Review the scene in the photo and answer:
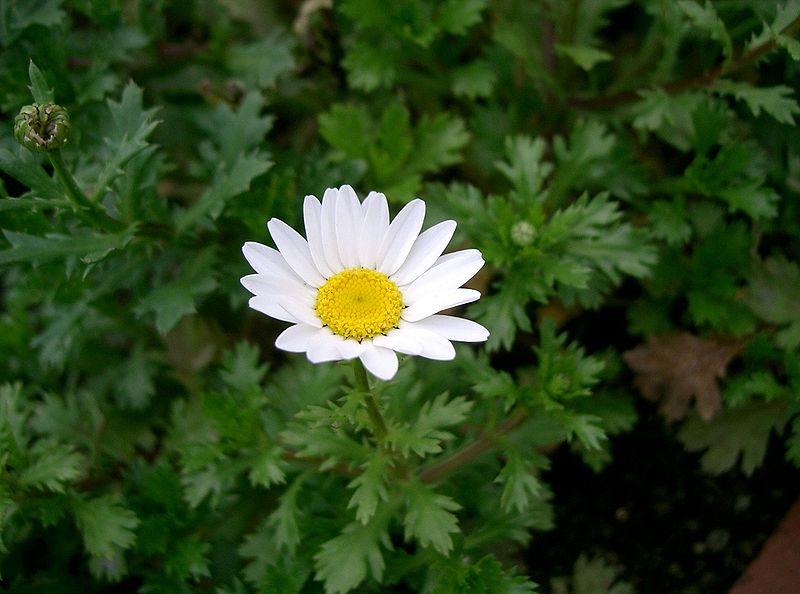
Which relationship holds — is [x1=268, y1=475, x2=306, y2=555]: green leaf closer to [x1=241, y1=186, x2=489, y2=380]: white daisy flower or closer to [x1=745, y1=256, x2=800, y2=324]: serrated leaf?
[x1=241, y1=186, x2=489, y2=380]: white daisy flower

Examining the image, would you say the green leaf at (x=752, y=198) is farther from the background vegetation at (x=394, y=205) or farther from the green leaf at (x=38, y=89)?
the green leaf at (x=38, y=89)

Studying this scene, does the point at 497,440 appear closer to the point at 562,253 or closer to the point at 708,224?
the point at 562,253

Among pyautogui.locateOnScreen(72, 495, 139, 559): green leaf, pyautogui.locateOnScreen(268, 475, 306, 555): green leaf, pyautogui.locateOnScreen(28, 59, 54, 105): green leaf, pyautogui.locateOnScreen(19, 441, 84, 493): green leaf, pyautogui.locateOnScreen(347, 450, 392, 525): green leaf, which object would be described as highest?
pyautogui.locateOnScreen(28, 59, 54, 105): green leaf

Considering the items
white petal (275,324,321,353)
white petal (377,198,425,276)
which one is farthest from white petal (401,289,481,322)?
white petal (275,324,321,353)

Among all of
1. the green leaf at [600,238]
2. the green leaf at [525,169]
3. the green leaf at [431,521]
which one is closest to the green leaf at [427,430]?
the green leaf at [431,521]

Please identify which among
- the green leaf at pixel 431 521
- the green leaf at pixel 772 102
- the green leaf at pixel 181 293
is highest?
the green leaf at pixel 772 102

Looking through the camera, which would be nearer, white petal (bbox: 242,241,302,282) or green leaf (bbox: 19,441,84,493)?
white petal (bbox: 242,241,302,282)

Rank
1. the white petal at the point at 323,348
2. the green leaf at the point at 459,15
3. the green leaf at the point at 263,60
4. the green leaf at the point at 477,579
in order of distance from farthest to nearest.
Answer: the green leaf at the point at 263,60 → the green leaf at the point at 459,15 → the green leaf at the point at 477,579 → the white petal at the point at 323,348
